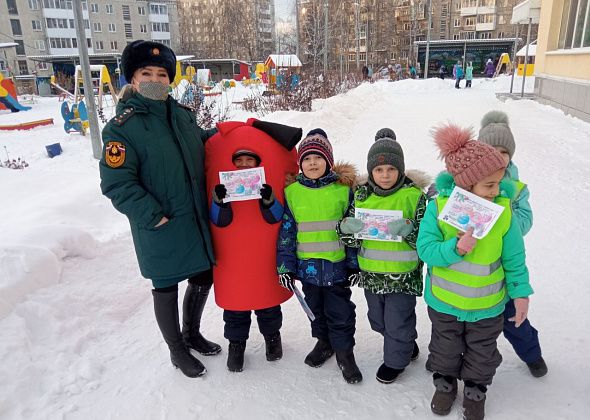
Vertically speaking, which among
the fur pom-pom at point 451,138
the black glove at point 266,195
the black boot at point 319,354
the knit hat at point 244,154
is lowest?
the black boot at point 319,354

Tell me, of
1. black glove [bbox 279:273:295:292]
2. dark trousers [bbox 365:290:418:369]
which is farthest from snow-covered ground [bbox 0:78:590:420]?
black glove [bbox 279:273:295:292]

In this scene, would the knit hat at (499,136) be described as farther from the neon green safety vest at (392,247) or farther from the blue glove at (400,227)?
the blue glove at (400,227)

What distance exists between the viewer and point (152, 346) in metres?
3.03

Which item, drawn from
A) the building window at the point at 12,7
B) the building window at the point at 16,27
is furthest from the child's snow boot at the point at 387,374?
the building window at the point at 12,7

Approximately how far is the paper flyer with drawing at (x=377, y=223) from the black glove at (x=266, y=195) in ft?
1.69

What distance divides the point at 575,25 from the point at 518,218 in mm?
14313

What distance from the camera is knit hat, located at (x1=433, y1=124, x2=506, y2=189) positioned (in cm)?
199

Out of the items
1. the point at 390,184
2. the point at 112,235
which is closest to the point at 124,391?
the point at 390,184

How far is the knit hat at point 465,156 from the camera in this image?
6.53ft

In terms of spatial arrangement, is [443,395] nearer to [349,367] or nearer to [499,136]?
[349,367]

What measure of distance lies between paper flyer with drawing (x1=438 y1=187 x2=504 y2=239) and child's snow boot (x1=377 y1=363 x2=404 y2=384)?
1017 mm

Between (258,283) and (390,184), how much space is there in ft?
3.18

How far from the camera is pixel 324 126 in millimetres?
10148

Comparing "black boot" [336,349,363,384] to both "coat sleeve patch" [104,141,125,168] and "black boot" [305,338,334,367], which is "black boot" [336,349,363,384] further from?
"coat sleeve patch" [104,141,125,168]
